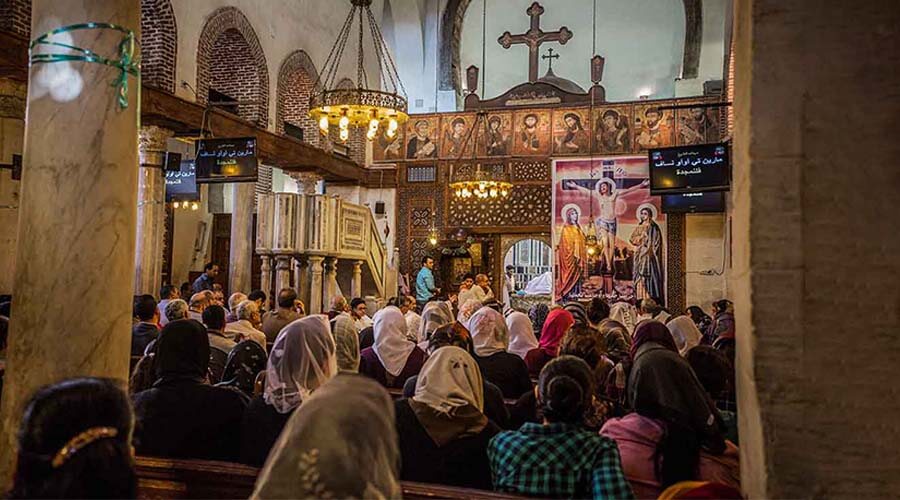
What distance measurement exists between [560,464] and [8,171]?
13475mm

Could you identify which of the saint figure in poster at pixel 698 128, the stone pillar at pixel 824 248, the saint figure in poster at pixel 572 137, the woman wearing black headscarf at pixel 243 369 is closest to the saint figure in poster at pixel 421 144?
the saint figure in poster at pixel 572 137

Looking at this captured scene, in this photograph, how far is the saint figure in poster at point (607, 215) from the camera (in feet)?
57.3

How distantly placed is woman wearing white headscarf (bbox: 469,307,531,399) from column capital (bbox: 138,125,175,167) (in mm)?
7660

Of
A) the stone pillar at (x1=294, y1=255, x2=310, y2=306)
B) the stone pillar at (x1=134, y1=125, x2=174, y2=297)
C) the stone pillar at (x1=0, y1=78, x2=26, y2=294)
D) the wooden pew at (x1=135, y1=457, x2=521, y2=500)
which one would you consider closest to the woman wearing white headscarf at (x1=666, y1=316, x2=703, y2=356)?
the wooden pew at (x1=135, y1=457, x2=521, y2=500)

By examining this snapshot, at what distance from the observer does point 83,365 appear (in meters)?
2.61

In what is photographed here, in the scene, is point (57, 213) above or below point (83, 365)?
above

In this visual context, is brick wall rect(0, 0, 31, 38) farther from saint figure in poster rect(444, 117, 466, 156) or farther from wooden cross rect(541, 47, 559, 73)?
wooden cross rect(541, 47, 559, 73)

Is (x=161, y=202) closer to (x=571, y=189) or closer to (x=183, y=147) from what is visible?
(x=183, y=147)

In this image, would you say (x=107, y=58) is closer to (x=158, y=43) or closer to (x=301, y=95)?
(x=158, y=43)

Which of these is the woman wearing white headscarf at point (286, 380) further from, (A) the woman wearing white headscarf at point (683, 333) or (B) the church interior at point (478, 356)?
(A) the woman wearing white headscarf at point (683, 333)

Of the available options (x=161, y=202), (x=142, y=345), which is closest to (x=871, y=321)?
A: (x=142, y=345)

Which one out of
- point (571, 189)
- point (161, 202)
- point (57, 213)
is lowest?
point (57, 213)

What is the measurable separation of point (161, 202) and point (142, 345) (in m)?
6.14

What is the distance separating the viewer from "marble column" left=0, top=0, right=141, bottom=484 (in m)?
2.60
